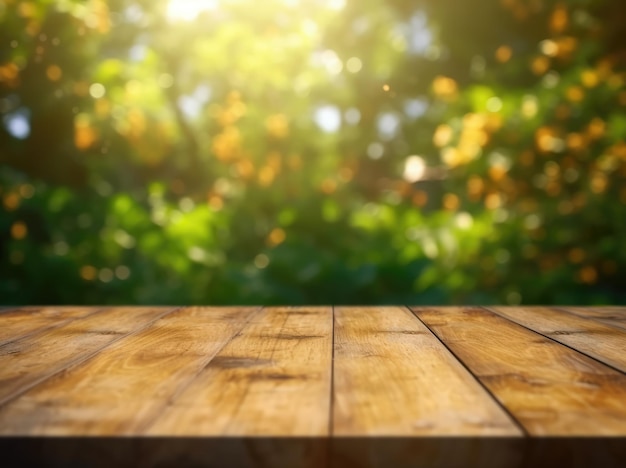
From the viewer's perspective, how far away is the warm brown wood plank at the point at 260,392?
74cm

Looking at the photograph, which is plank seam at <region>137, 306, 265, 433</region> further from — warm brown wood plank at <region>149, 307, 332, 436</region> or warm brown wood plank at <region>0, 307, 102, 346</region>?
warm brown wood plank at <region>0, 307, 102, 346</region>

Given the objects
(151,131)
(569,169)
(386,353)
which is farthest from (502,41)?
(386,353)

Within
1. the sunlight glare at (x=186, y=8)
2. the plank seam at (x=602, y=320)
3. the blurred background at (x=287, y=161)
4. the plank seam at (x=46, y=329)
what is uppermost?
the sunlight glare at (x=186, y=8)

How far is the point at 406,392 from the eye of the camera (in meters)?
0.88

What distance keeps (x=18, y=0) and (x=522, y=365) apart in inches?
99.9

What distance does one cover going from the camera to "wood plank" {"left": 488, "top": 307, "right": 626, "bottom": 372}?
3.79 ft

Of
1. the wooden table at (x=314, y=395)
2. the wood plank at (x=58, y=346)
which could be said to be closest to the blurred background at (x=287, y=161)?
the wood plank at (x=58, y=346)

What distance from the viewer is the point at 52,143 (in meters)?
3.27

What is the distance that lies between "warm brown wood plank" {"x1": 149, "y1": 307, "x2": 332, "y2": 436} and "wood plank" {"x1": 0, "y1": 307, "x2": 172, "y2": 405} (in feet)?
0.70

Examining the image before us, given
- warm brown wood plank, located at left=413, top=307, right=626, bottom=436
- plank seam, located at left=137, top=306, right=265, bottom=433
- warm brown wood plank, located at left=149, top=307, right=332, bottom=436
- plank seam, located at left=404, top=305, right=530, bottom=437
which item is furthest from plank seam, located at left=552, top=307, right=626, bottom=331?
plank seam, located at left=137, top=306, right=265, bottom=433

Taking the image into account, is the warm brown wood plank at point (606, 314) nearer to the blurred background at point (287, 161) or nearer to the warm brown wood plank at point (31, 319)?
the blurred background at point (287, 161)

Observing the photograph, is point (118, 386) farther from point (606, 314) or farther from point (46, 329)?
point (606, 314)

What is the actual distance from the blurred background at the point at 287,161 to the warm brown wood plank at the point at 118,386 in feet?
4.13

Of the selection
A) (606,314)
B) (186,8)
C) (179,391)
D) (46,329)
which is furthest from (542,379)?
(186,8)
